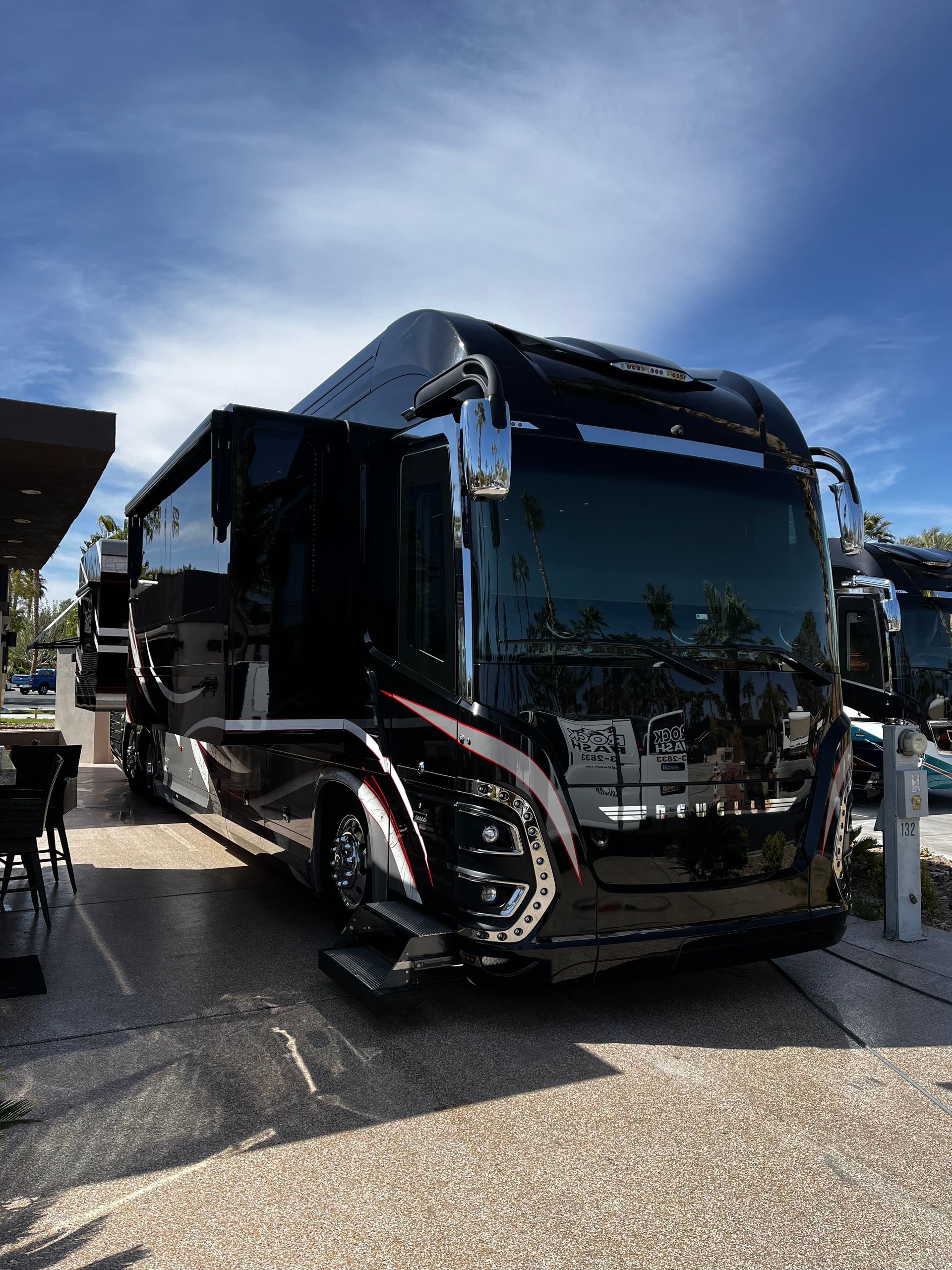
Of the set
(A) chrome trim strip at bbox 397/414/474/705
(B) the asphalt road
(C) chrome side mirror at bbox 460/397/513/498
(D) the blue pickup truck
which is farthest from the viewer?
(D) the blue pickup truck

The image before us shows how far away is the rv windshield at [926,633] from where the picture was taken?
11117 mm

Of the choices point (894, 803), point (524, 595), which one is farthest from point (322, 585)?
point (894, 803)

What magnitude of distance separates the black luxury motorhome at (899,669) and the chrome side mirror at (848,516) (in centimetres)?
617

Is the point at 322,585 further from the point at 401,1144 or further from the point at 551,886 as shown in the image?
the point at 401,1144

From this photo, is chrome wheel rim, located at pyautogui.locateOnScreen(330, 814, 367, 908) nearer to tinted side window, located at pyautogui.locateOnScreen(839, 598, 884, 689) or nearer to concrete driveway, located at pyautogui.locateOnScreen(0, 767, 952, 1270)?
concrete driveway, located at pyautogui.locateOnScreen(0, 767, 952, 1270)

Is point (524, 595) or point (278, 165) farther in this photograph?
point (278, 165)

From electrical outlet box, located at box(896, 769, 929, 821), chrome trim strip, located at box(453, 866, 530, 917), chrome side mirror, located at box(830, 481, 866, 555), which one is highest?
chrome side mirror, located at box(830, 481, 866, 555)

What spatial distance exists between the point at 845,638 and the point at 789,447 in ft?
23.3

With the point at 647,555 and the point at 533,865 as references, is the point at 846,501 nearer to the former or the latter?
the point at 647,555

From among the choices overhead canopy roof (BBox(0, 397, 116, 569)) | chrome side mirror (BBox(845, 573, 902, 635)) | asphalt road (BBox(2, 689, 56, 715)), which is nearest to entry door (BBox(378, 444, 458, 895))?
chrome side mirror (BBox(845, 573, 902, 635))

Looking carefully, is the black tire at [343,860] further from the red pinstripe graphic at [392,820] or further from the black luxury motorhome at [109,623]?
the black luxury motorhome at [109,623]

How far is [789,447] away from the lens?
16.0 feet

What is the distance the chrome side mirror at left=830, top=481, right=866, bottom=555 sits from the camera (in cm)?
491

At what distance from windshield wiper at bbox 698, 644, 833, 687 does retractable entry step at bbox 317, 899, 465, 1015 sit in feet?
5.66
